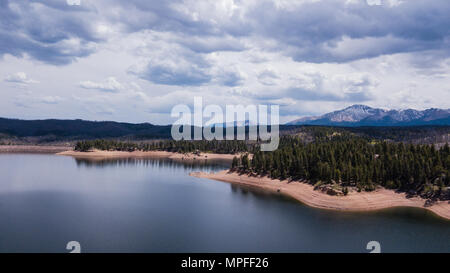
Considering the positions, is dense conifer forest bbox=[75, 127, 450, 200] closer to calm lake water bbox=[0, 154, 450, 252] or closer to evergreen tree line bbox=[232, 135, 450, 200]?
evergreen tree line bbox=[232, 135, 450, 200]

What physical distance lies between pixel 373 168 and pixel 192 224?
48.7 m

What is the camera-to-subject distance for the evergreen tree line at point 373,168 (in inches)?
2808

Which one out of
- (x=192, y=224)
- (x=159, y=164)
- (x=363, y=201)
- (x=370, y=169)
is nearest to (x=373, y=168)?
(x=370, y=169)

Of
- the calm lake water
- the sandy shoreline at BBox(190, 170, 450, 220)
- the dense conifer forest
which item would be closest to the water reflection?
the dense conifer forest

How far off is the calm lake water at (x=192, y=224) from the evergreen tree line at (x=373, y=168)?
32.0 feet

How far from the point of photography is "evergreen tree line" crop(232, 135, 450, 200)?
7131 centimetres

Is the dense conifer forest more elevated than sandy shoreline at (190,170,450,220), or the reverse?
the dense conifer forest

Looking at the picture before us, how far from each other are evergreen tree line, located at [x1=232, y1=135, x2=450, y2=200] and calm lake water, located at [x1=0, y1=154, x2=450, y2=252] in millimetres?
9754

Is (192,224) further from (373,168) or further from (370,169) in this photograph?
(373,168)

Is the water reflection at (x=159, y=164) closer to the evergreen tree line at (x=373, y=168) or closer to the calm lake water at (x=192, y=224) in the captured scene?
the evergreen tree line at (x=373, y=168)

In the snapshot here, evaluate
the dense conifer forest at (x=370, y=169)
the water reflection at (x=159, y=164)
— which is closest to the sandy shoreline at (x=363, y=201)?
the dense conifer forest at (x=370, y=169)

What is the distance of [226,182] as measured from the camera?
103m
